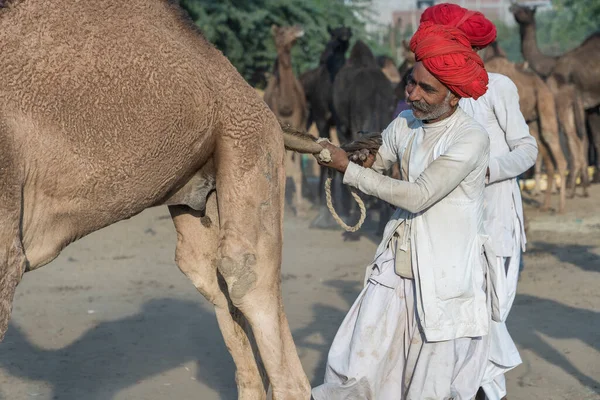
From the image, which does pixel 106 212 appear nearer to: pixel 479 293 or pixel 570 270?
pixel 479 293

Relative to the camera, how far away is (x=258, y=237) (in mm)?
4059

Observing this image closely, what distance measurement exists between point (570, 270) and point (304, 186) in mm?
6700

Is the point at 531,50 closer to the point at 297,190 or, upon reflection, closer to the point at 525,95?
the point at 525,95

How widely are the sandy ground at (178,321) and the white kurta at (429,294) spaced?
5.51 feet

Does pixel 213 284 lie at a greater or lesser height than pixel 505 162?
lesser

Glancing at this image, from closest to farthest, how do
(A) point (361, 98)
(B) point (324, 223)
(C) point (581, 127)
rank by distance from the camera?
(A) point (361, 98), (B) point (324, 223), (C) point (581, 127)

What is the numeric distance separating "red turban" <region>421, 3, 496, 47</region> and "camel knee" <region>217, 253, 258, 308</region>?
4.26 feet

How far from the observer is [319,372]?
5762 millimetres

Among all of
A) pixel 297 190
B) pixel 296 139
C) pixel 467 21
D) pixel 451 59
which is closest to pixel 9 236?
pixel 296 139

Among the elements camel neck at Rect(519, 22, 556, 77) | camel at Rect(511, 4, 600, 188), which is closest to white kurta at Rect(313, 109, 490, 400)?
camel at Rect(511, 4, 600, 188)

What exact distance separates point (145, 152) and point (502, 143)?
2202mm

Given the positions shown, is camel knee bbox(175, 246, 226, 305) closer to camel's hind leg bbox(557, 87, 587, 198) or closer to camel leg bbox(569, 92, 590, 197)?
camel's hind leg bbox(557, 87, 587, 198)

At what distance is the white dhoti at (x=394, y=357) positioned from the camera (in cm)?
378

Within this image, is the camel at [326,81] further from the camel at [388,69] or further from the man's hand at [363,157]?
the man's hand at [363,157]
